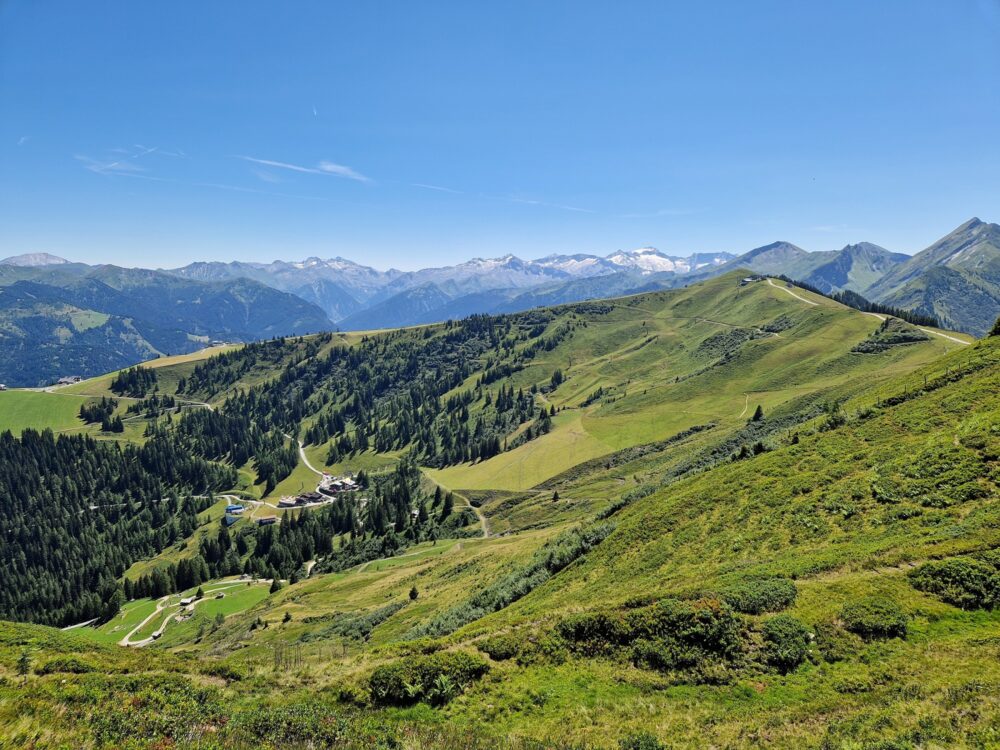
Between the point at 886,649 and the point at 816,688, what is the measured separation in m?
4.02

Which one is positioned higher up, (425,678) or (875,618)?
(875,618)

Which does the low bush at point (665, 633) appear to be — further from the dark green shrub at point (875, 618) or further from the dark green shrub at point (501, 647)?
the dark green shrub at point (875, 618)

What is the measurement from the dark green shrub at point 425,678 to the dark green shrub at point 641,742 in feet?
29.7

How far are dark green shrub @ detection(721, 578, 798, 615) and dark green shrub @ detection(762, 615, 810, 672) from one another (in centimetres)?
154

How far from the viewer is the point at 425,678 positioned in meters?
23.4

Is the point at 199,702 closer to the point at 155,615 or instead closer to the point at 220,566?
the point at 155,615

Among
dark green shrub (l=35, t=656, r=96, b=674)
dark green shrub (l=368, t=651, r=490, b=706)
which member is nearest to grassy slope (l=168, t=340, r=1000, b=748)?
dark green shrub (l=368, t=651, r=490, b=706)

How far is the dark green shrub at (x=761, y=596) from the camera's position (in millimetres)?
24844

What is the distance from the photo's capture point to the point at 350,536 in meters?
159

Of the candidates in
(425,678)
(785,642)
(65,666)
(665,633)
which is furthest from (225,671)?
(785,642)

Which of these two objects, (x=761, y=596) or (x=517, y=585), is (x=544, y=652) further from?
(x=517, y=585)

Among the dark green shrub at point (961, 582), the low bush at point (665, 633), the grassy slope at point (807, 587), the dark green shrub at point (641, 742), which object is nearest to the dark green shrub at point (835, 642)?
the grassy slope at point (807, 587)

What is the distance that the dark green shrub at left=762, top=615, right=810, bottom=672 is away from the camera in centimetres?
2123

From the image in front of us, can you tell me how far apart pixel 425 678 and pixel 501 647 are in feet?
16.3
